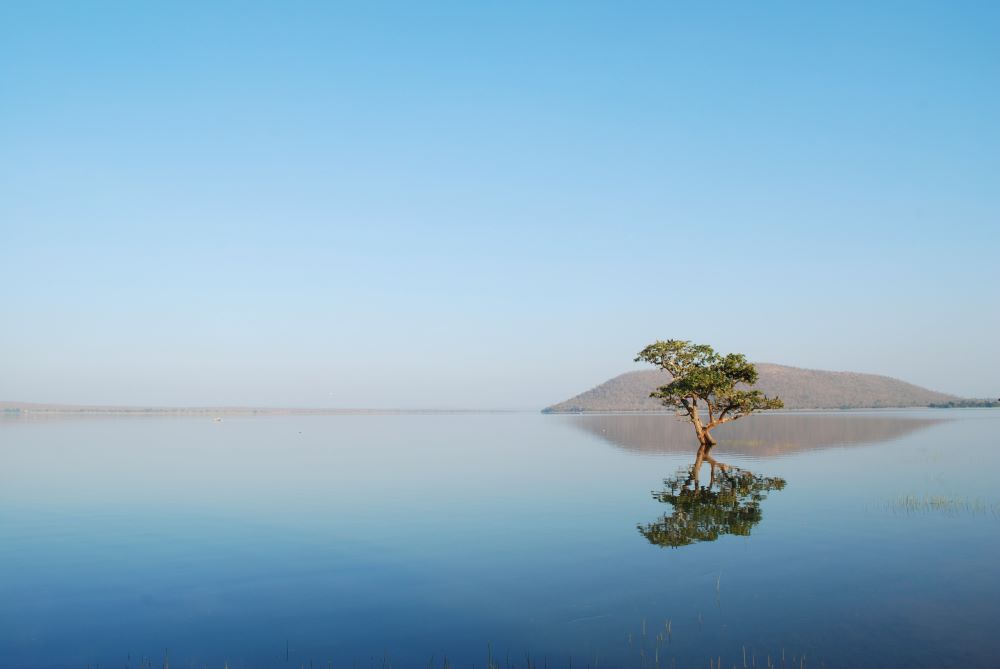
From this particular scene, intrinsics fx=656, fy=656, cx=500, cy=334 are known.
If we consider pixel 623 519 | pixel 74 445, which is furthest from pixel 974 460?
pixel 74 445

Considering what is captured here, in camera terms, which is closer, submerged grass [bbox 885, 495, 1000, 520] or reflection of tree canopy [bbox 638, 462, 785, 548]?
reflection of tree canopy [bbox 638, 462, 785, 548]

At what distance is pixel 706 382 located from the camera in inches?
2894

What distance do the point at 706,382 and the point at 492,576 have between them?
55.1m

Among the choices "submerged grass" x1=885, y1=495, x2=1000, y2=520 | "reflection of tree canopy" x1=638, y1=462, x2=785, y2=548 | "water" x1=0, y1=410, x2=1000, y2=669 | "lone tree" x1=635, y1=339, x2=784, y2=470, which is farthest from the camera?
"lone tree" x1=635, y1=339, x2=784, y2=470

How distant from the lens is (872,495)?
40688 millimetres

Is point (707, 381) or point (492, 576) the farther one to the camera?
point (707, 381)

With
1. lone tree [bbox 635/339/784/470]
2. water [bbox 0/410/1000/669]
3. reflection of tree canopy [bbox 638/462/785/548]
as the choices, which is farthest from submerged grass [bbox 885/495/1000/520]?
lone tree [bbox 635/339/784/470]

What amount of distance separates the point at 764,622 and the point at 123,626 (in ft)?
60.0

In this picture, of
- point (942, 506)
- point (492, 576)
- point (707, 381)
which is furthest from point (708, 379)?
point (492, 576)

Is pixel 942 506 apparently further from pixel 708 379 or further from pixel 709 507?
pixel 708 379

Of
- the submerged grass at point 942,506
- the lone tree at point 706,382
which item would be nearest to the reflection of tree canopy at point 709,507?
the submerged grass at point 942,506

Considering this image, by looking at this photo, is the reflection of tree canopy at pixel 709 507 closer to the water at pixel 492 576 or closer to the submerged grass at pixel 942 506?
the water at pixel 492 576

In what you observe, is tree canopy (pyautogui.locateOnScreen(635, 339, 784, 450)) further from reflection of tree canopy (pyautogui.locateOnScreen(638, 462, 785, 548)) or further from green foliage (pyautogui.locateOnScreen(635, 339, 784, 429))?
reflection of tree canopy (pyautogui.locateOnScreen(638, 462, 785, 548))

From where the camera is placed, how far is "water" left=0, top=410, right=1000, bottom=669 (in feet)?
55.4
